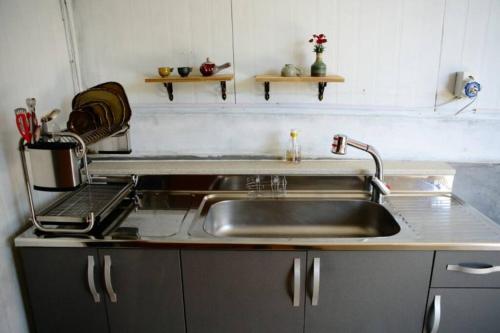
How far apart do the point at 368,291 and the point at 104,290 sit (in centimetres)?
99

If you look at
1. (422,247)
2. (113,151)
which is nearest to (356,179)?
(422,247)

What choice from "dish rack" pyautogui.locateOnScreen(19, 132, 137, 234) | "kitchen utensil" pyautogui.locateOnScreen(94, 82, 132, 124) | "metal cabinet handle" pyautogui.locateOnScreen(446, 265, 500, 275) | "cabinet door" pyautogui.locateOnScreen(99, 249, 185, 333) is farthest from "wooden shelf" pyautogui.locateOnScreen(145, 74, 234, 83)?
"metal cabinet handle" pyautogui.locateOnScreen(446, 265, 500, 275)

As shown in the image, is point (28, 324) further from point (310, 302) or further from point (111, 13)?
point (111, 13)

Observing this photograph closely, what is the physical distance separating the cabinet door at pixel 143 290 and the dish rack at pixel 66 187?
18 centimetres

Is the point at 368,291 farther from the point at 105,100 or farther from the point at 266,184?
the point at 105,100

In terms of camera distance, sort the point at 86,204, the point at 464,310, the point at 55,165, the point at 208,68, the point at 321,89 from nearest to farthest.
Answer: the point at 55,165 → the point at 464,310 → the point at 86,204 → the point at 208,68 → the point at 321,89

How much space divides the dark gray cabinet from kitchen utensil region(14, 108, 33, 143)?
42 cm

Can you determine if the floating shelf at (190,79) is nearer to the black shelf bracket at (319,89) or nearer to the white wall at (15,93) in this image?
the black shelf bracket at (319,89)

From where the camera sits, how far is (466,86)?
1607 millimetres

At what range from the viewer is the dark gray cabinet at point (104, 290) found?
1.28 m

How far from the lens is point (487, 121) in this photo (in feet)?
5.61

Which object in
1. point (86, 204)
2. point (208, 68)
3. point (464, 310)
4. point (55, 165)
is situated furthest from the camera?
point (208, 68)

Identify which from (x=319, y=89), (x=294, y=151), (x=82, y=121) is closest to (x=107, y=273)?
(x=82, y=121)

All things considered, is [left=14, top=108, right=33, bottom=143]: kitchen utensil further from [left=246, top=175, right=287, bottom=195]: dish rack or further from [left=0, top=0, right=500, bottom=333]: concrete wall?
[left=246, top=175, right=287, bottom=195]: dish rack
